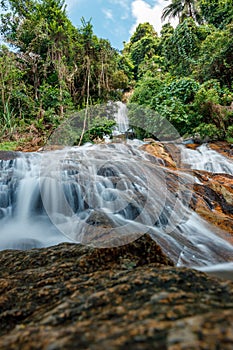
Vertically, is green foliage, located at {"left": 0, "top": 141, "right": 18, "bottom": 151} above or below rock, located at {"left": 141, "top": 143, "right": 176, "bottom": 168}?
above

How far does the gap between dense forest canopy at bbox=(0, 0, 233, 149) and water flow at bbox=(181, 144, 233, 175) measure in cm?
151

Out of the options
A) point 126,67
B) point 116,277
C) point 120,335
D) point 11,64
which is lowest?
point 116,277

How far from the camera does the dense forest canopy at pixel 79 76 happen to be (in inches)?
452

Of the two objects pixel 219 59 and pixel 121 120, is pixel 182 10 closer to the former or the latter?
pixel 219 59

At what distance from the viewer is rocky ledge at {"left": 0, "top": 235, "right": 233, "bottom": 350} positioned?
62 cm

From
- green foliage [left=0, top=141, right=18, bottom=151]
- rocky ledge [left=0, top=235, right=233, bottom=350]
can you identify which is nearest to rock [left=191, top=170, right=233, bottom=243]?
rocky ledge [left=0, top=235, right=233, bottom=350]

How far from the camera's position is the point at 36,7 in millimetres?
13922

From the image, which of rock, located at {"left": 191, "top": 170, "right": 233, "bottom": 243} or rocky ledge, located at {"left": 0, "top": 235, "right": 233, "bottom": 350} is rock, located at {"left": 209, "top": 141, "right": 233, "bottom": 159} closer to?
rock, located at {"left": 191, "top": 170, "right": 233, "bottom": 243}

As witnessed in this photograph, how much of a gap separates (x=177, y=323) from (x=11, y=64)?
1432 centimetres

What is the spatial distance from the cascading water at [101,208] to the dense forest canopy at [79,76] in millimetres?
6020

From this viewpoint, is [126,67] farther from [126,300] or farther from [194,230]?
[126,300]

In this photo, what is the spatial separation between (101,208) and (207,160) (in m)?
Result: 6.05

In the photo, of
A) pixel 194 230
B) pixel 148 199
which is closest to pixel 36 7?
pixel 148 199

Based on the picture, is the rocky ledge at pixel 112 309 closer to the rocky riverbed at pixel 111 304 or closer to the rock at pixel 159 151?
the rocky riverbed at pixel 111 304
